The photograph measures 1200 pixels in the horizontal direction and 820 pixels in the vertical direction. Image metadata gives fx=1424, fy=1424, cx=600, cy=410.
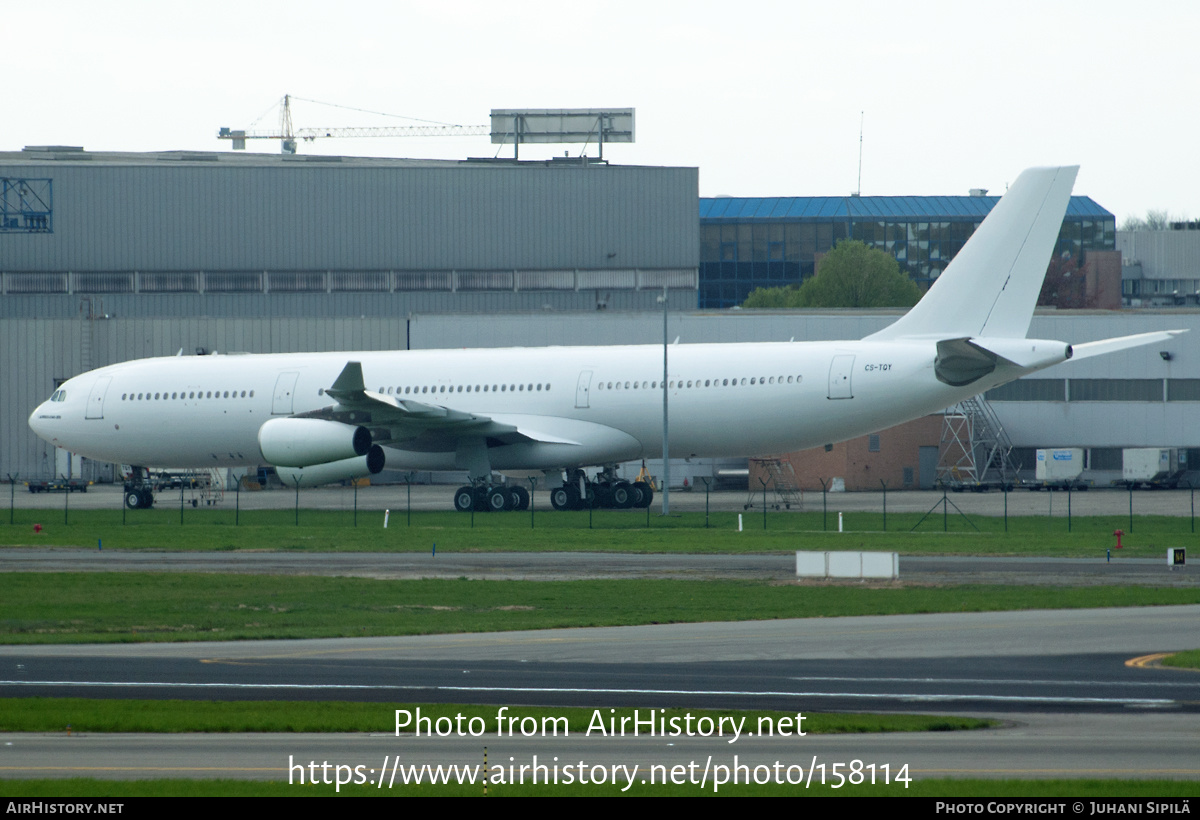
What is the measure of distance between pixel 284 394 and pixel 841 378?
57.8ft

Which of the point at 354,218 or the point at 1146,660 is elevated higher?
the point at 354,218

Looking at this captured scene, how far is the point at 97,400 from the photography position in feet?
154

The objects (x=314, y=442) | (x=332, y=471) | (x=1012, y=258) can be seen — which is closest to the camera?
(x=1012, y=258)

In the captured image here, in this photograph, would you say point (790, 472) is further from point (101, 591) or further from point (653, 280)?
point (101, 591)

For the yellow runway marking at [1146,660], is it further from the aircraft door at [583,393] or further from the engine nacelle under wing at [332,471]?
the engine nacelle under wing at [332,471]

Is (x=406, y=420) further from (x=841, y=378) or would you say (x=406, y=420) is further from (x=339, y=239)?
(x=339, y=239)

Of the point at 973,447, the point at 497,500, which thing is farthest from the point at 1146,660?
the point at 973,447

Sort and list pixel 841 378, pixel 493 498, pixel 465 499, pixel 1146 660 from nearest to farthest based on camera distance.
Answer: pixel 1146 660
pixel 841 378
pixel 493 498
pixel 465 499

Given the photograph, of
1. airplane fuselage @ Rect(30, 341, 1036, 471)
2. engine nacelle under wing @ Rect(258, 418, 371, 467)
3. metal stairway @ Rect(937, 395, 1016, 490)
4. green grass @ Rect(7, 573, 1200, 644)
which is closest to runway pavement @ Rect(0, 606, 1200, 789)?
green grass @ Rect(7, 573, 1200, 644)

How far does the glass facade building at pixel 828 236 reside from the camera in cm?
13450

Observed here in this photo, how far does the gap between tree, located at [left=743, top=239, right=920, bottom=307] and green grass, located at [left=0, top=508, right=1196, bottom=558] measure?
50083 mm

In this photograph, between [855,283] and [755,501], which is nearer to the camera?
[755,501]

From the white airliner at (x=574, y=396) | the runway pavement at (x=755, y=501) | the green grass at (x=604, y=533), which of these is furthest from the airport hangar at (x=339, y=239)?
the green grass at (x=604, y=533)

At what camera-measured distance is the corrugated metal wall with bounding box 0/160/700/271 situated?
7044 cm
